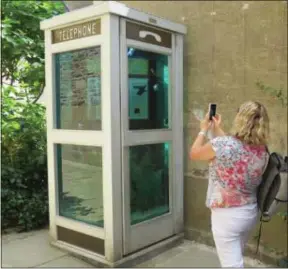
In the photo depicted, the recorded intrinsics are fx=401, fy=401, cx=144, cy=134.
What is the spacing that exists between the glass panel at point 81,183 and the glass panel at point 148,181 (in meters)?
0.32

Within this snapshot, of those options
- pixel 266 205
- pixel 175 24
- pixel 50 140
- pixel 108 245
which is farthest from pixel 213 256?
pixel 175 24

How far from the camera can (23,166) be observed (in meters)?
4.96

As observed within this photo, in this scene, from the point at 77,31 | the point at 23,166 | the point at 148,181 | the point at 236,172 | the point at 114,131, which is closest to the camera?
the point at 236,172

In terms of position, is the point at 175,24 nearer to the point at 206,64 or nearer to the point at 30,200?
the point at 206,64

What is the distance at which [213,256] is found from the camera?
3.93 meters

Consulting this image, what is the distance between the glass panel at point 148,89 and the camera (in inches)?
147

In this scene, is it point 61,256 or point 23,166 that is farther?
point 23,166

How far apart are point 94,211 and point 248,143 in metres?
1.76

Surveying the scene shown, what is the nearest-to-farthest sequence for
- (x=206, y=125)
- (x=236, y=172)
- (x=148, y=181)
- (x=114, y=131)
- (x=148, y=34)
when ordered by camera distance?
(x=236, y=172)
(x=206, y=125)
(x=114, y=131)
(x=148, y=34)
(x=148, y=181)

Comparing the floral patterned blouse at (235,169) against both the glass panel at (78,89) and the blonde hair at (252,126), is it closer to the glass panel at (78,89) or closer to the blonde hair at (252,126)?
the blonde hair at (252,126)

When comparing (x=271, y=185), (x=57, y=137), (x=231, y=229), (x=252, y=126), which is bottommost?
(x=231, y=229)

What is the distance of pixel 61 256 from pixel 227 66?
248cm

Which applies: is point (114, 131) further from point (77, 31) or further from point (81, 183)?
point (77, 31)

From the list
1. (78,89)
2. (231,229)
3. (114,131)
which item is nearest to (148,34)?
(78,89)
